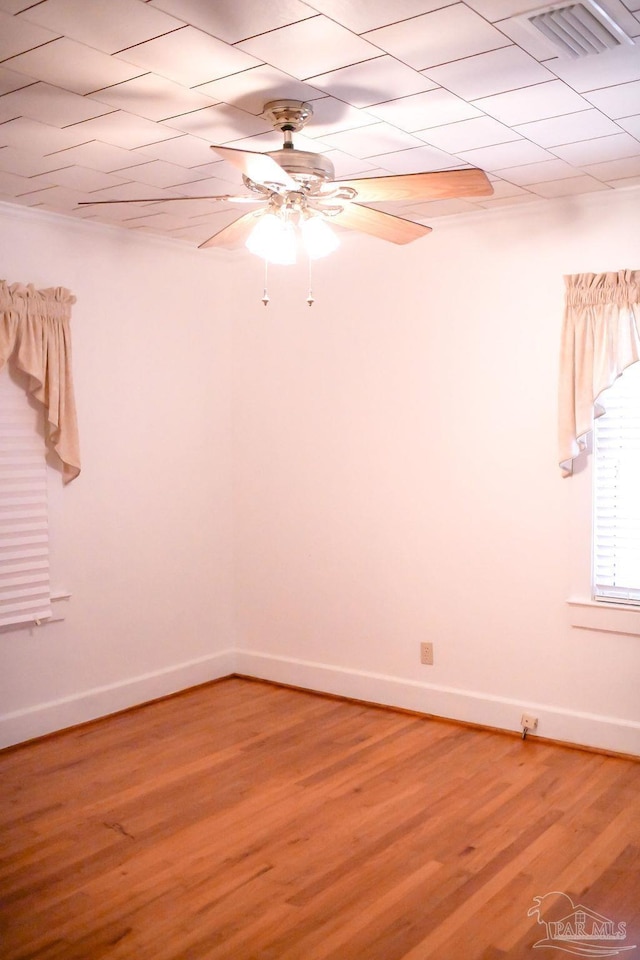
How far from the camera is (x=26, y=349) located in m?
4.14

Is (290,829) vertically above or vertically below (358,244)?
below

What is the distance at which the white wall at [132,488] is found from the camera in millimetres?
4371

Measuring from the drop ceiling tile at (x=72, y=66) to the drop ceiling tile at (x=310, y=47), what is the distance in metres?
0.41

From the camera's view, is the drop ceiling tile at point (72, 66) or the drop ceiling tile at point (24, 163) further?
the drop ceiling tile at point (24, 163)

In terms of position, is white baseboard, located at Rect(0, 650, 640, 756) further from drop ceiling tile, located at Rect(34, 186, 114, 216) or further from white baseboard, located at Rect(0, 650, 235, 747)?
drop ceiling tile, located at Rect(34, 186, 114, 216)

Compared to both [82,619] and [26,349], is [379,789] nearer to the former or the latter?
[82,619]

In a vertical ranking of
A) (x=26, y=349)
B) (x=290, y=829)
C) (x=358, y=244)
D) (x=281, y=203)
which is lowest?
(x=290, y=829)

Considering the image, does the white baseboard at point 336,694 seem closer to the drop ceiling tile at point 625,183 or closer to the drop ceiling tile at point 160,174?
the drop ceiling tile at point 625,183

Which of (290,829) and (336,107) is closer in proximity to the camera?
(336,107)

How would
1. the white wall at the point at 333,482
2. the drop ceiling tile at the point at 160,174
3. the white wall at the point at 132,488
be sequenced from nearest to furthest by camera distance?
the drop ceiling tile at the point at 160,174 < the white wall at the point at 333,482 < the white wall at the point at 132,488

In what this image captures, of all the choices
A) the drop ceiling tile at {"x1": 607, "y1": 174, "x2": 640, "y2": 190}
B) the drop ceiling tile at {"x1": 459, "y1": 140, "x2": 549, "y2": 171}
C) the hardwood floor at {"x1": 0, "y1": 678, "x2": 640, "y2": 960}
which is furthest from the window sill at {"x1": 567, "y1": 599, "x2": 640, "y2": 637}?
the drop ceiling tile at {"x1": 459, "y1": 140, "x2": 549, "y2": 171}

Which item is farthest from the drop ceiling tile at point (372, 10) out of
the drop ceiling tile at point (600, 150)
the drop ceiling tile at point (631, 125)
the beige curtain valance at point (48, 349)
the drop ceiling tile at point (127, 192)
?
the beige curtain valance at point (48, 349)


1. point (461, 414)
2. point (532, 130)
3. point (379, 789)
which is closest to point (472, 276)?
point (461, 414)

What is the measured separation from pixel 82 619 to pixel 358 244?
250cm
